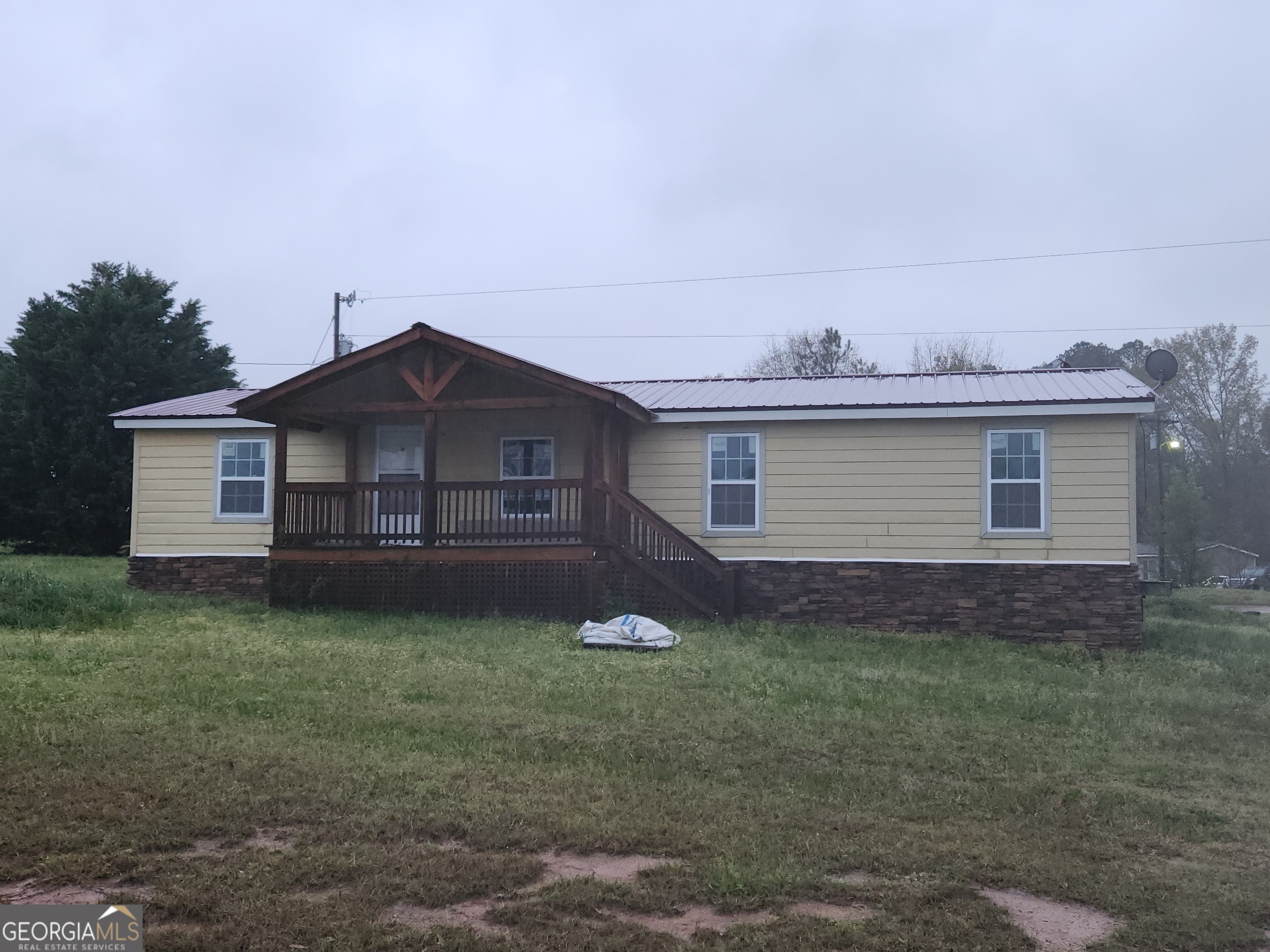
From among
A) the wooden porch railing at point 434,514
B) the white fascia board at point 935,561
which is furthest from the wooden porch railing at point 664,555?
the white fascia board at point 935,561

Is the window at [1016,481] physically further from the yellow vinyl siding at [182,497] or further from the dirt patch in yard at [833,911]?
the dirt patch in yard at [833,911]

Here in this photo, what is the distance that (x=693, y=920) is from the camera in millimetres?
4410

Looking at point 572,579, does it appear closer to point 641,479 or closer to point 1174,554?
point 641,479

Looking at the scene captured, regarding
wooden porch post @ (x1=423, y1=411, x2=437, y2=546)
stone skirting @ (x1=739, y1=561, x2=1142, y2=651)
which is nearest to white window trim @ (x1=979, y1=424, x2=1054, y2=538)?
stone skirting @ (x1=739, y1=561, x2=1142, y2=651)

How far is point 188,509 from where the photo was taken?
1727cm

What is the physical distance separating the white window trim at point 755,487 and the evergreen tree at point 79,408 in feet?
59.6

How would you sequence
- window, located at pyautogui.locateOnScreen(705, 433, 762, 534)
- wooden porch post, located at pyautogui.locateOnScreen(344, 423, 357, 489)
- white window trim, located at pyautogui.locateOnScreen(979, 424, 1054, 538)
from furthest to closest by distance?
wooden porch post, located at pyautogui.locateOnScreen(344, 423, 357, 489)
window, located at pyautogui.locateOnScreen(705, 433, 762, 534)
white window trim, located at pyautogui.locateOnScreen(979, 424, 1054, 538)

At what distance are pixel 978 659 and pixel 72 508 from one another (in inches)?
929

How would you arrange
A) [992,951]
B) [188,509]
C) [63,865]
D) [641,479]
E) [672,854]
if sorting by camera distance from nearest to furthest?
1. [992,951]
2. [63,865]
3. [672,854]
4. [641,479]
5. [188,509]

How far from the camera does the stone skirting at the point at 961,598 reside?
554 inches

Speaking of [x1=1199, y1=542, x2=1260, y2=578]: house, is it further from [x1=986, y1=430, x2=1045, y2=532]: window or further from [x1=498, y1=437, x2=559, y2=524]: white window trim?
[x1=498, y1=437, x2=559, y2=524]: white window trim

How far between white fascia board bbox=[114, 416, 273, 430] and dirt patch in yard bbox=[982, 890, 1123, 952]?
47.3 ft

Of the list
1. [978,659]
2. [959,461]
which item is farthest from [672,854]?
[959,461]

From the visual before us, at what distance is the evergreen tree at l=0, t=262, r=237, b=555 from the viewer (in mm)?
27797
